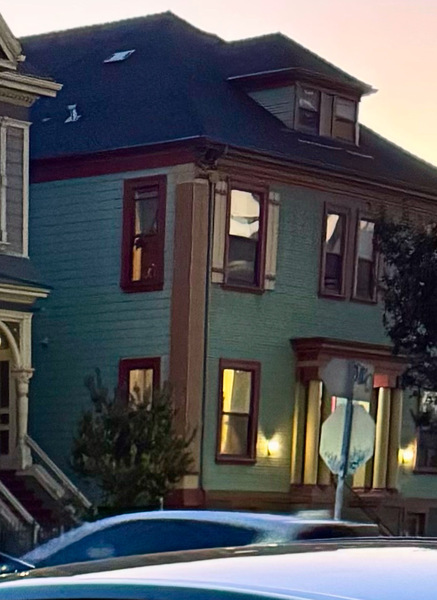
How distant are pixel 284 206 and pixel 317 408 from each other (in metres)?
3.67

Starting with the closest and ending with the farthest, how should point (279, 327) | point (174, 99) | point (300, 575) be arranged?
point (300, 575), point (279, 327), point (174, 99)

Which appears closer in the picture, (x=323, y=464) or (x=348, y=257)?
(x=323, y=464)

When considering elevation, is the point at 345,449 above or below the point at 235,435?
above

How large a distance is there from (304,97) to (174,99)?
2722 mm

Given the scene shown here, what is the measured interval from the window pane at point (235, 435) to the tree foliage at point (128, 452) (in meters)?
2.91

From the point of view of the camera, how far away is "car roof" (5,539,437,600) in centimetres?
303

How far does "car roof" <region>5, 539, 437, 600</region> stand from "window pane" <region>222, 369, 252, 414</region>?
24.1 metres

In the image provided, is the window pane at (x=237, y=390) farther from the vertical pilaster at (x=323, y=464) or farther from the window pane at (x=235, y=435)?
the vertical pilaster at (x=323, y=464)

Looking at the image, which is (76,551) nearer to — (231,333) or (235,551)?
(235,551)

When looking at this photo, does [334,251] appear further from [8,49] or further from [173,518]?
[173,518]

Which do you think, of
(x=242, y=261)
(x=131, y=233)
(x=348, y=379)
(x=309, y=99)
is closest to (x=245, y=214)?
(x=242, y=261)

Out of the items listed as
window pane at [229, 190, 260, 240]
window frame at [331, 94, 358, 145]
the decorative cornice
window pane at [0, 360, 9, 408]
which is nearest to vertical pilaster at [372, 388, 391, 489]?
the decorative cornice

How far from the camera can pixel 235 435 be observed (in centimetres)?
2806

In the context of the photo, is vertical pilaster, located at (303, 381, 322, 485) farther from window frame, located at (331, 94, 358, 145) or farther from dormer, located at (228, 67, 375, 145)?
window frame, located at (331, 94, 358, 145)
